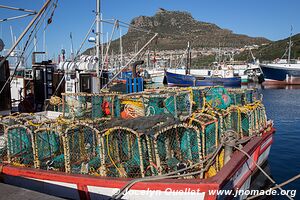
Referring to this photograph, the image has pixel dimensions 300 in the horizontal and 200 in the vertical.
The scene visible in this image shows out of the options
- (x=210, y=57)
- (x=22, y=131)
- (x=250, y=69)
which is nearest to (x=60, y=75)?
(x=22, y=131)

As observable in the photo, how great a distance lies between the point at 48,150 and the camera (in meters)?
5.13

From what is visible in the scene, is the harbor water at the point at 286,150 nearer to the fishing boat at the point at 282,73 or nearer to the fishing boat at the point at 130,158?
the fishing boat at the point at 130,158

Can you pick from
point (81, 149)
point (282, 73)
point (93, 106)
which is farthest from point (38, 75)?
point (282, 73)

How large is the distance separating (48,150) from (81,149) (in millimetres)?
703

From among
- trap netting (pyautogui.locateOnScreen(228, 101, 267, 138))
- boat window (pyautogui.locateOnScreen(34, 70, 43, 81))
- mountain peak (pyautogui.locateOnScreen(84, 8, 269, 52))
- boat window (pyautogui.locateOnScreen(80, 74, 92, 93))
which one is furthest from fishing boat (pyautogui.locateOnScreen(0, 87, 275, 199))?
mountain peak (pyautogui.locateOnScreen(84, 8, 269, 52))

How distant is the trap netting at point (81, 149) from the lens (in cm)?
459

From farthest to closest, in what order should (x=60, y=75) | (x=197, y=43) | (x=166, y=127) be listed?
1. (x=197, y=43)
2. (x=60, y=75)
3. (x=166, y=127)

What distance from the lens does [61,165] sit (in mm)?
4910

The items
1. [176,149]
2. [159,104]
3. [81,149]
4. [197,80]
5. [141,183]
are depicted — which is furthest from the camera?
[197,80]

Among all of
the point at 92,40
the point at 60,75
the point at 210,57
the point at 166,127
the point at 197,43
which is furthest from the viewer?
the point at 197,43

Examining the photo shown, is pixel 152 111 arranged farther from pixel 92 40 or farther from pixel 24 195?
pixel 92 40

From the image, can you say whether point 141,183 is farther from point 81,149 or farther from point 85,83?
point 85,83

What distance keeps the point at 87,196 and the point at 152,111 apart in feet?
7.62

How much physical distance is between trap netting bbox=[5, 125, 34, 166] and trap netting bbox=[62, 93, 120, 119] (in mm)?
1444
